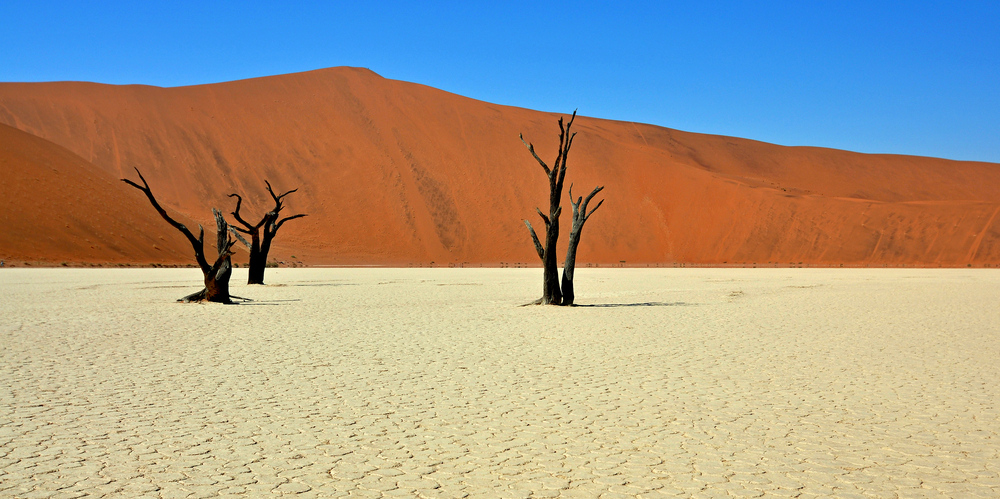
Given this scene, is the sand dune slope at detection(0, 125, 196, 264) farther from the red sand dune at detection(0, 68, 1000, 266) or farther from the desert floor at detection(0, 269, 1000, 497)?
the desert floor at detection(0, 269, 1000, 497)

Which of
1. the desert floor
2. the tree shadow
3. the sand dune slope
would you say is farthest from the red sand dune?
the desert floor

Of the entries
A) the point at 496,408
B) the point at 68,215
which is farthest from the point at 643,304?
the point at 68,215

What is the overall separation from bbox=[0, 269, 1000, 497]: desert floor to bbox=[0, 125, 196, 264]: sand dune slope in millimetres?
34171

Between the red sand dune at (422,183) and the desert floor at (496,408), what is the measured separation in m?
49.8

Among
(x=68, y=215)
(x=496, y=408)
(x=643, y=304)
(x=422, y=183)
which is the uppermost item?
(x=422, y=183)

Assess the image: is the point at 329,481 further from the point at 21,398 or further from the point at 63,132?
the point at 63,132

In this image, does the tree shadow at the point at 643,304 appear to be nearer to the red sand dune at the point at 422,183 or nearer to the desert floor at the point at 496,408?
the desert floor at the point at 496,408

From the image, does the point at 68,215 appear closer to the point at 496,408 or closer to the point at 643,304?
the point at 643,304

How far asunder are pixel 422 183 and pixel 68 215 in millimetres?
31734

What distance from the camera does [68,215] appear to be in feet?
156

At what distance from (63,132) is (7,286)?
55371 mm

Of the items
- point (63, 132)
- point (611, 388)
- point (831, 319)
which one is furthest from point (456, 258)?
point (611, 388)

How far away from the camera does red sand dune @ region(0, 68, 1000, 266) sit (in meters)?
67.4

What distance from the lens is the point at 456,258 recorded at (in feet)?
216
